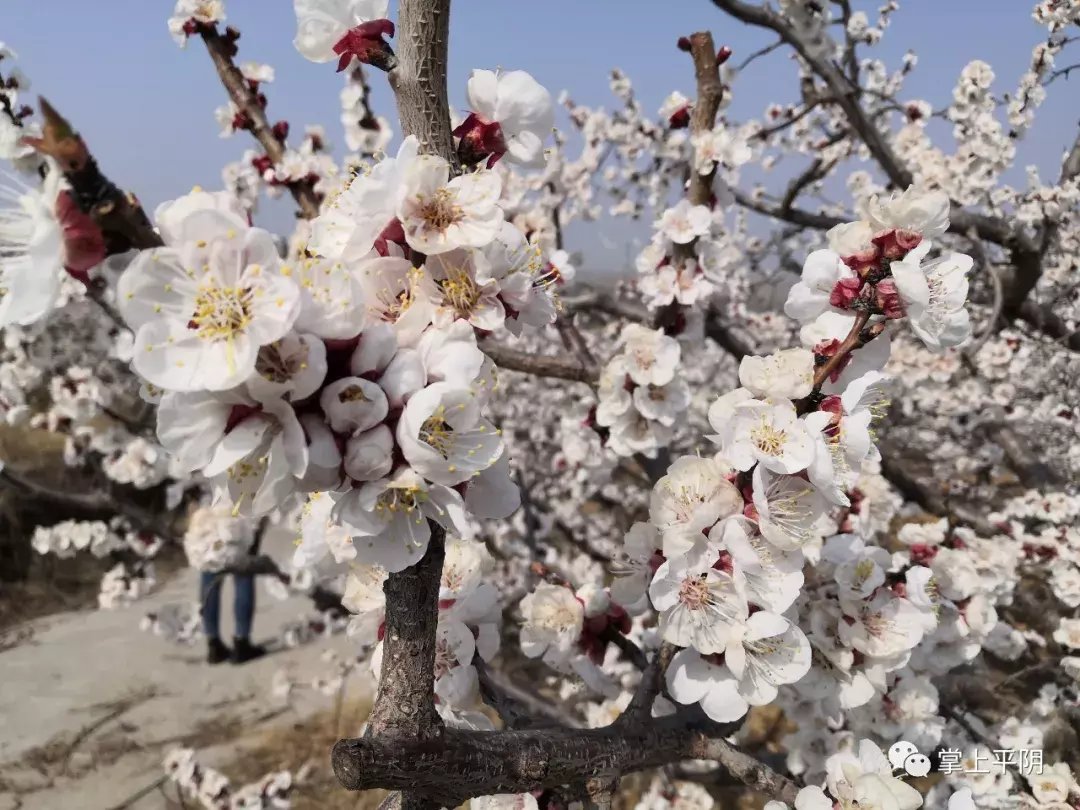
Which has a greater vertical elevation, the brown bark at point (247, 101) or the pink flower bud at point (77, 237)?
the brown bark at point (247, 101)

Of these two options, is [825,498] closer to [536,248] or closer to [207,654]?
[536,248]

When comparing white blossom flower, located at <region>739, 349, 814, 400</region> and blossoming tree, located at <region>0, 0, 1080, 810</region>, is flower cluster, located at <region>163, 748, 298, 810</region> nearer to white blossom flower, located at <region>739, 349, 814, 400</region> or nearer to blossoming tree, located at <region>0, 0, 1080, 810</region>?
blossoming tree, located at <region>0, 0, 1080, 810</region>

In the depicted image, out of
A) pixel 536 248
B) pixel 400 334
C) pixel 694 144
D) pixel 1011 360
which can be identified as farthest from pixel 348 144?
pixel 1011 360

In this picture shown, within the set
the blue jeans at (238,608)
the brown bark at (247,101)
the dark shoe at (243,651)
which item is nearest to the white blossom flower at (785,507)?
the brown bark at (247,101)

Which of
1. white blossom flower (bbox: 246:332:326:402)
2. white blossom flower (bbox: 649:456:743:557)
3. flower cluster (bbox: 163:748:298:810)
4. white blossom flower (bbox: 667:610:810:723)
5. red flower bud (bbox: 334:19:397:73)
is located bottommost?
flower cluster (bbox: 163:748:298:810)

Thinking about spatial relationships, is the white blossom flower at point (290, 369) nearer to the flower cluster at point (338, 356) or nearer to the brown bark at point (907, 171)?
the flower cluster at point (338, 356)

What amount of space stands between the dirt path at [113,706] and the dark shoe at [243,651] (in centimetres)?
8

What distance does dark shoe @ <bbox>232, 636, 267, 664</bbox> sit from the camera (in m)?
5.93

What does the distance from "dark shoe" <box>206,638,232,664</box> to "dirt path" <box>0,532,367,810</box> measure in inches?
3.0

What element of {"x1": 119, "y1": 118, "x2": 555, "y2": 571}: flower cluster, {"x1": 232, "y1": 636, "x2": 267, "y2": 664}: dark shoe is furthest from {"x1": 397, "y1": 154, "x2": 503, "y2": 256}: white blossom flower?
{"x1": 232, "y1": 636, "x2": 267, "y2": 664}: dark shoe

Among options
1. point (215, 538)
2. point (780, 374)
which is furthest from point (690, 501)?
point (215, 538)

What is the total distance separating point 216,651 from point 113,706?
877mm

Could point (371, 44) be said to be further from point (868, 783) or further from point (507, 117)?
point (868, 783)

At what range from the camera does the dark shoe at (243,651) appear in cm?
593
